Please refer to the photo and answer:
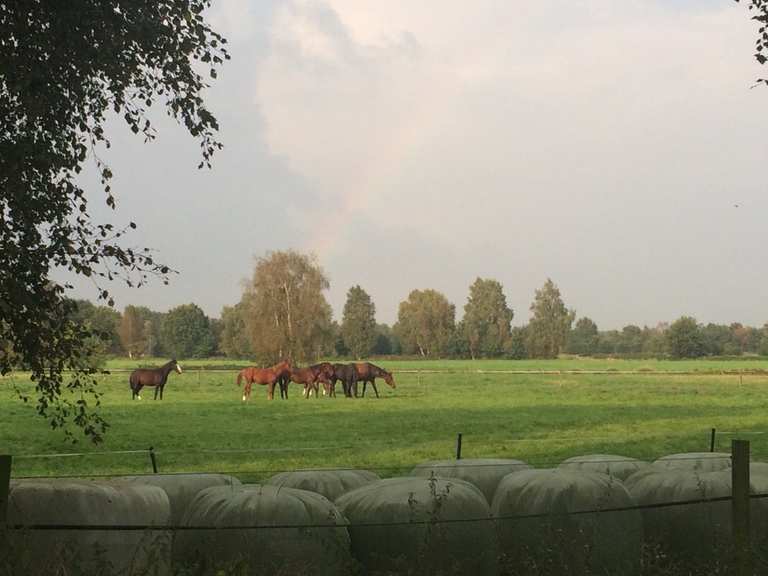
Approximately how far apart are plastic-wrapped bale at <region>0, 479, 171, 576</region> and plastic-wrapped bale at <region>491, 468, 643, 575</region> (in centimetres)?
Result: 283

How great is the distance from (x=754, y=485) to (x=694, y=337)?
15530cm

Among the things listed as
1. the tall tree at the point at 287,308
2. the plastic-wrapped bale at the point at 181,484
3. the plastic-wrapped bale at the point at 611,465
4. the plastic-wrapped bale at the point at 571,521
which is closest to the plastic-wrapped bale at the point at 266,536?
the plastic-wrapped bale at the point at 181,484

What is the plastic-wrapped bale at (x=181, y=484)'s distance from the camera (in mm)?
8445

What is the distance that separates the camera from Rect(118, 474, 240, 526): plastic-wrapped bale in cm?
845

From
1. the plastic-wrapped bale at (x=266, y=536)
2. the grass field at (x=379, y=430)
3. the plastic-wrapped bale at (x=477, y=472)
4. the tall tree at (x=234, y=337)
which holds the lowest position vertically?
the grass field at (x=379, y=430)

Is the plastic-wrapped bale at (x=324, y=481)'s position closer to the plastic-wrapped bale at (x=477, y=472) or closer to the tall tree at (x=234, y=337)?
the plastic-wrapped bale at (x=477, y=472)

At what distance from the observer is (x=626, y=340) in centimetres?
19912

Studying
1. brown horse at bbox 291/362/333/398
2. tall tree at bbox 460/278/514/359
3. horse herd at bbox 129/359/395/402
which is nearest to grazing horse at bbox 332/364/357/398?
horse herd at bbox 129/359/395/402

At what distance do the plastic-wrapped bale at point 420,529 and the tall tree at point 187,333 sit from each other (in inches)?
6809

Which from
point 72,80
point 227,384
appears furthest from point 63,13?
point 227,384

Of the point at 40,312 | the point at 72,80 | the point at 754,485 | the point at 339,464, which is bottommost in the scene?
the point at 339,464

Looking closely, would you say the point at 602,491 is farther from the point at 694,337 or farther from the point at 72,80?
the point at 694,337

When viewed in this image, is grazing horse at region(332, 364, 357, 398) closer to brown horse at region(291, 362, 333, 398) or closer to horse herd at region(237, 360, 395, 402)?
horse herd at region(237, 360, 395, 402)

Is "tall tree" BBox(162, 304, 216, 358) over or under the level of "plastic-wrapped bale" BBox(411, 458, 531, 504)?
over
